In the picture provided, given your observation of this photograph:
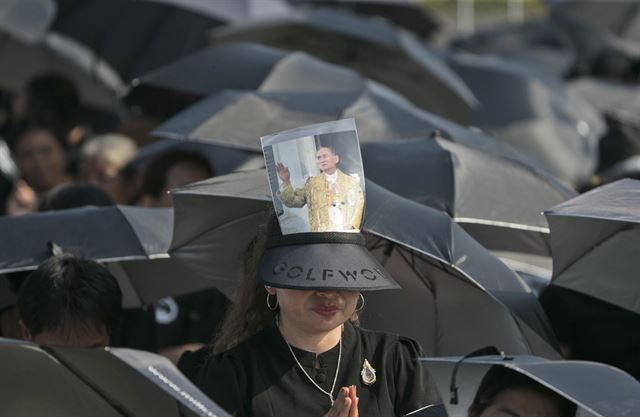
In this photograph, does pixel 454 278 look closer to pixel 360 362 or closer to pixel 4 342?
pixel 360 362

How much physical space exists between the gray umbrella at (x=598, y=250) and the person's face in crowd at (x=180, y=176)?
2384 millimetres

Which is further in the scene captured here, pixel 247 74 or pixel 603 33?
pixel 603 33

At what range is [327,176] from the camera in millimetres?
4137

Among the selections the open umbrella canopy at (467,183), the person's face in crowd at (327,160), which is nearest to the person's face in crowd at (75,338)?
the person's face in crowd at (327,160)

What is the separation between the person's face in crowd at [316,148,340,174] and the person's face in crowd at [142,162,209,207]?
2.98 metres

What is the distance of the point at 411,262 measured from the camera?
5.60 m

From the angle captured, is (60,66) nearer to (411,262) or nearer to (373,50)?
(373,50)

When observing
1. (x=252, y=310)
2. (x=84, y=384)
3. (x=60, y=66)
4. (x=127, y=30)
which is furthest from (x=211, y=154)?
(x=84, y=384)

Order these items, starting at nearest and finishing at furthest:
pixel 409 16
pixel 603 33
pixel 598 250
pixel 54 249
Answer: pixel 598 250 → pixel 54 249 → pixel 603 33 → pixel 409 16

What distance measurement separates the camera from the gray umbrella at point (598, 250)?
4.99 metres

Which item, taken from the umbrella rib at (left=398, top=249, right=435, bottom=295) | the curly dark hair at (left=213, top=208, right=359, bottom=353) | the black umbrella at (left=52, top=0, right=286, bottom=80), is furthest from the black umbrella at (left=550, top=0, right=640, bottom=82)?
the curly dark hair at (left=213, top=208, right=359, bottom=353)

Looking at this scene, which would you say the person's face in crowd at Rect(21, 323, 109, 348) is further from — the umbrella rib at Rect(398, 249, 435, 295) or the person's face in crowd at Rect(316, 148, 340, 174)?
the umbrella rib at Rect(398, 249, 435, 295)

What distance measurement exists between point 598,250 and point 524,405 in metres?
1.10

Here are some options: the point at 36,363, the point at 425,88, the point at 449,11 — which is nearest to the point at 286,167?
the point at 36,363
